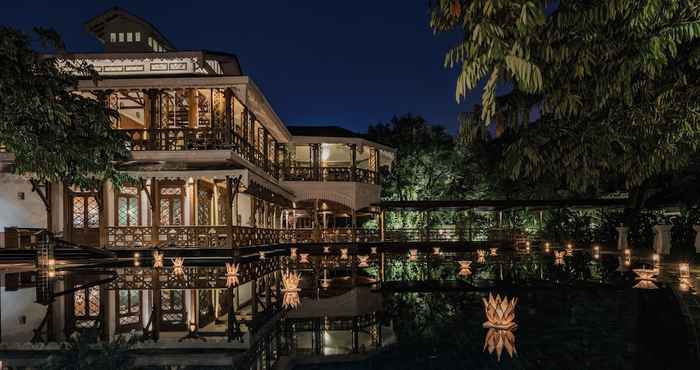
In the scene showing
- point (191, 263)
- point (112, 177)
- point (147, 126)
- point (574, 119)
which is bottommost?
point (191, 263)

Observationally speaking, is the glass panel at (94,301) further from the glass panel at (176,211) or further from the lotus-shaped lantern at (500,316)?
the glass panel at (176,211)

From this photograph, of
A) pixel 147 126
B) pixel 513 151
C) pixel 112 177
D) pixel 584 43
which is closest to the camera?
pixel 584 43

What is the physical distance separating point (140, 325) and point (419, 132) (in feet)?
100

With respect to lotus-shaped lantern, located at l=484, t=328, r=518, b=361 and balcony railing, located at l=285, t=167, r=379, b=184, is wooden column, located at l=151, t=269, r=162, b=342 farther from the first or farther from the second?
balcony railing, located at l=285, t=167, r=379, b=184

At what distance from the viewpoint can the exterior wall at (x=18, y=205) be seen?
18.9m

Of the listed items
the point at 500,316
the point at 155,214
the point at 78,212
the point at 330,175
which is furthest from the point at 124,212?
the point at 500,316

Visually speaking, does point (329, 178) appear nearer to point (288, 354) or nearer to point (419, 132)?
point (419, 132)

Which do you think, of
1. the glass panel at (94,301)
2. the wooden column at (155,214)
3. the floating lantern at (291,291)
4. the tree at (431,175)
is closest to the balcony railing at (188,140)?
the wooden column at (155,214)

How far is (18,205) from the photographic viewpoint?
62.3ft

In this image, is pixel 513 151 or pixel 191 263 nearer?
pixel 513 151

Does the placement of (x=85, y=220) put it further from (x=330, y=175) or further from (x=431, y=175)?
(x=431, y=175)

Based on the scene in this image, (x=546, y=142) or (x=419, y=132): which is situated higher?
(x=419, y=132)

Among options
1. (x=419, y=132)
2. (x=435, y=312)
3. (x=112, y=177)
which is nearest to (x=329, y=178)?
(x=419, y=132)

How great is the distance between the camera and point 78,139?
29.0 feet
